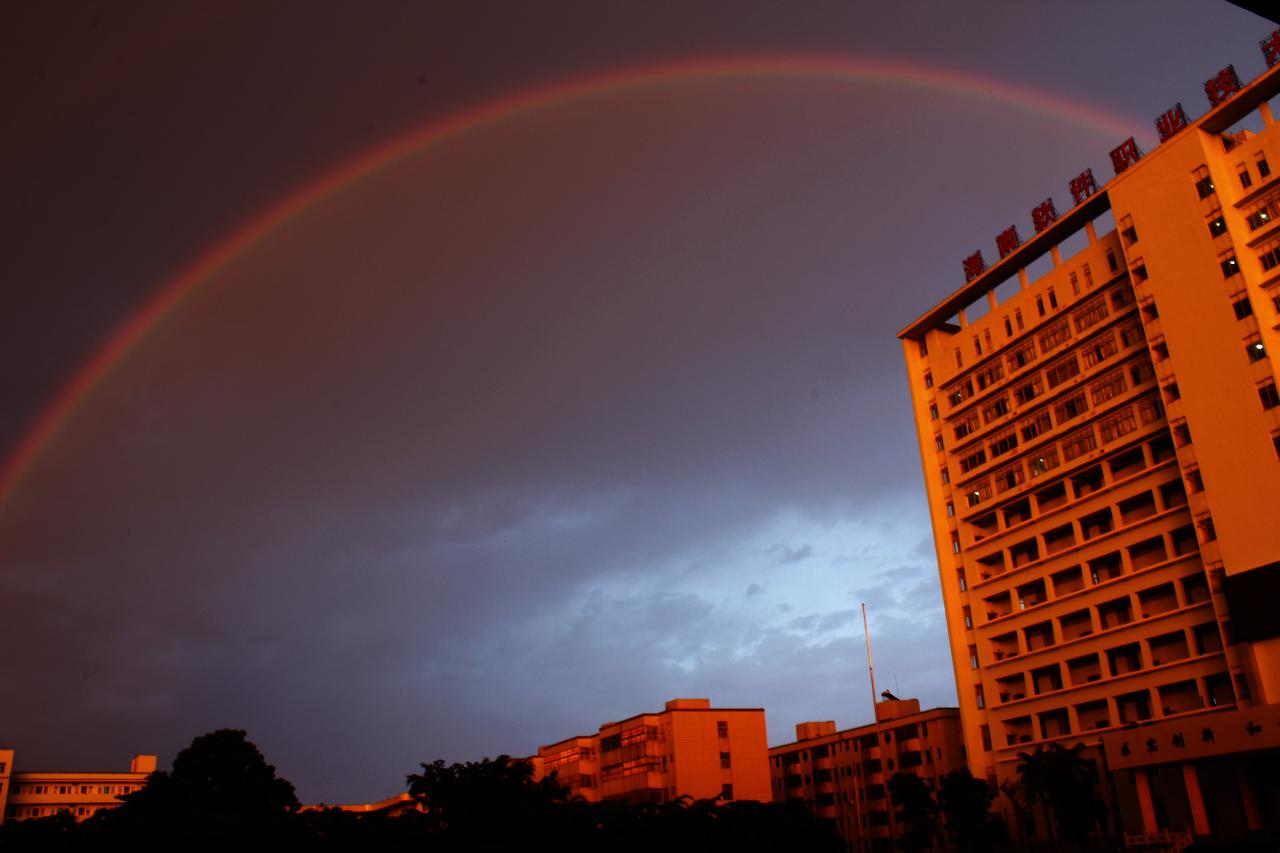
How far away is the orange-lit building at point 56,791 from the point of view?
142125 mm

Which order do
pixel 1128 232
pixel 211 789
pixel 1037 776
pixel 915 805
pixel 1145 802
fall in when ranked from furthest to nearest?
1. pixel 211 789
2. pixel 915 805
3. pixel 1128 232
4. pixel 1037 776
5. pixel 1145 802

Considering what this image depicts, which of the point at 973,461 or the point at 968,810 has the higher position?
the point at 973,461

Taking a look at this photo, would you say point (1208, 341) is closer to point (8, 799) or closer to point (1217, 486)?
point (1217, 486)

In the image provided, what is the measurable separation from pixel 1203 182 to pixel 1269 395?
17.1m

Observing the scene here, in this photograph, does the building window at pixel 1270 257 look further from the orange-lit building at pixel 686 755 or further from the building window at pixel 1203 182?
the orange-lit building at pixel 686 755

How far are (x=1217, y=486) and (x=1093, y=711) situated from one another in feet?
71.5

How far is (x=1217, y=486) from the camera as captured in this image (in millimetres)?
70625

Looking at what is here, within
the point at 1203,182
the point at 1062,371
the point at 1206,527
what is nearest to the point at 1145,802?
the point at 1206,527

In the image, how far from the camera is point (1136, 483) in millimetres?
79875

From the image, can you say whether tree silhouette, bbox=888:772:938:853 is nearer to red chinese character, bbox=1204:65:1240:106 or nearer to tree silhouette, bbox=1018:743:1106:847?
tree silhouette, bbox=1018:743:1106:847

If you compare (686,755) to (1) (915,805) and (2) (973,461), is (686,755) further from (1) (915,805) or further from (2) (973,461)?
(2) (973,461)

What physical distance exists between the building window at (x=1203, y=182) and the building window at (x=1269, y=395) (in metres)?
15.2

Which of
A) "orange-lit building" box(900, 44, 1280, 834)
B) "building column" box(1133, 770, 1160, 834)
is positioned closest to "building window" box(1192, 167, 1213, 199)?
"orange-lit building" box(900, 44, 1280, 834)

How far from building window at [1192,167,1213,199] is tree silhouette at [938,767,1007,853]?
46487 mm
